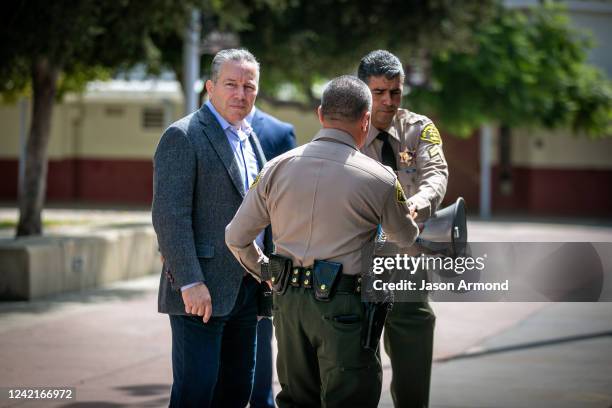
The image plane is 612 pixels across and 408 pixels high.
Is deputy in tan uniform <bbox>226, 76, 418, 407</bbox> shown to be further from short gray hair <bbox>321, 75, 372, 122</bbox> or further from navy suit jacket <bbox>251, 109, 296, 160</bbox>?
navy suit jacket <bbox>251, 109, 296, 160</bbox>

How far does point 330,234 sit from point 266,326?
64.1 inches

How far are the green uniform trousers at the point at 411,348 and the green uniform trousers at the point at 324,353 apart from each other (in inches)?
40.4

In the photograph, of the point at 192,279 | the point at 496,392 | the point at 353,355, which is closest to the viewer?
the point at 353,355

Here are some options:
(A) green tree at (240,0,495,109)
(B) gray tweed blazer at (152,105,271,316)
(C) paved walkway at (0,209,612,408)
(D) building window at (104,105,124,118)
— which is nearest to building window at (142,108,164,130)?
(D) building window at (104,105,124,118)

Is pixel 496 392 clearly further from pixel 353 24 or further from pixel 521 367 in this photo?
pixel 353 24

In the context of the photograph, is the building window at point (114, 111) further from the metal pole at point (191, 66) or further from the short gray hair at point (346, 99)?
the short gray hair at point (346, 99)

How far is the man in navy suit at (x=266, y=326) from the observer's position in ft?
17.8

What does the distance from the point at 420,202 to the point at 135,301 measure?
7.27 m

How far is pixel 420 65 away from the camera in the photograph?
2459 centimetres

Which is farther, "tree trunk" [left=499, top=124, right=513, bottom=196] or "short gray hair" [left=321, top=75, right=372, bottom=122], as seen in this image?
"tree trunk" [left=499, top=124, right=513, bottom=196]

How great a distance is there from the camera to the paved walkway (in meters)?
7.13

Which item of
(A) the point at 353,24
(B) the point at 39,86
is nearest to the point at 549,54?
(A) the point at 353,24

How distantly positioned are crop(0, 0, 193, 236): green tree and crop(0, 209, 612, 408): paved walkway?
201cm

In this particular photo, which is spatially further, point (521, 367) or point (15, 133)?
point (15, 133)
